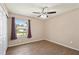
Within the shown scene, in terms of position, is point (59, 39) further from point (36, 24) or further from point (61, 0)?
point (61, 0)

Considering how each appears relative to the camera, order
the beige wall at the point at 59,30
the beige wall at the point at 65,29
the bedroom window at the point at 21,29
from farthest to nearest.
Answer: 1. the beige wall at the point at 65,29
2. the beige wall at the point at 59,30
3. the bedroom window at the point at 21,29

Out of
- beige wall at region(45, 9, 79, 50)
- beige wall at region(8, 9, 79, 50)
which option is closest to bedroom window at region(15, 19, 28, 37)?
beige wall at region(8, 9, 79, 50)

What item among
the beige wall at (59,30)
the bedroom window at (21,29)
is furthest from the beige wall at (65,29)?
the bedroom window at (21,29)

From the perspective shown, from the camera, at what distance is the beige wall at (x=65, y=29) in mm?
3439

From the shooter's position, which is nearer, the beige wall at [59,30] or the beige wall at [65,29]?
the beige wall at [59,30]

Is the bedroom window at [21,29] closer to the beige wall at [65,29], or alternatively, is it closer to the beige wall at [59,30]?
the beige wall at [59,30]

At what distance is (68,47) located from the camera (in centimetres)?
375

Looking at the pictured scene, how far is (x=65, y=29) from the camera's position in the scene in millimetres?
3826

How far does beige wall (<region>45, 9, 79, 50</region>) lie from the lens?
344cm

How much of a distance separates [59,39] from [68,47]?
23.3 inches

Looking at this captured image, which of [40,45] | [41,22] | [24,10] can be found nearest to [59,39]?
[40,45]

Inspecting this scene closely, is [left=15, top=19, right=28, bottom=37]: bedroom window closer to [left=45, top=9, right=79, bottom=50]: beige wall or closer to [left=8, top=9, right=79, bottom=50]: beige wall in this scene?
[left=8, top=9, right=79, bottom=50]: beige wall

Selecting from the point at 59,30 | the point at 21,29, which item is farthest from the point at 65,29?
the point at 21,29
